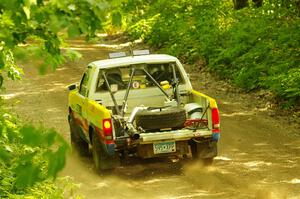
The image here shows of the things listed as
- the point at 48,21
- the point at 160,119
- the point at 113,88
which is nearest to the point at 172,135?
the point at 160,119

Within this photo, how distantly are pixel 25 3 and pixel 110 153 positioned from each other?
23.2 ft

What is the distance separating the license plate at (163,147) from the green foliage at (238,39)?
4016 millimetres

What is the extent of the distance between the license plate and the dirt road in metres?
0.48

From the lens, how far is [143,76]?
11.9 metres

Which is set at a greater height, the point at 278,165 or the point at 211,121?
the point at 211,121

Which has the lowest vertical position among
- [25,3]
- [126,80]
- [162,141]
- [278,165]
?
[278,165]

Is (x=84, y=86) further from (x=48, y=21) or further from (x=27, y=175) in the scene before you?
(x=27, y=175)

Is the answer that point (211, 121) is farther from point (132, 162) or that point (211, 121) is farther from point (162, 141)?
point (132, 162)

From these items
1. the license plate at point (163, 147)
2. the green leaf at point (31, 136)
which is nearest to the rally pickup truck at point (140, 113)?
the license plate at point (163, 147)

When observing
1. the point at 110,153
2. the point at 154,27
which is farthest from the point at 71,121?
the point at 154,27

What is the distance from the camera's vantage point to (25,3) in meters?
3.02

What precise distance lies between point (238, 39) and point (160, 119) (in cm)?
1041

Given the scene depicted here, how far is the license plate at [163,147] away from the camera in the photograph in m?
10.1

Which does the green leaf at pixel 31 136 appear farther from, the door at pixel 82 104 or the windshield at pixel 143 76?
the windshield at pixel 143 76
